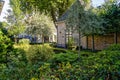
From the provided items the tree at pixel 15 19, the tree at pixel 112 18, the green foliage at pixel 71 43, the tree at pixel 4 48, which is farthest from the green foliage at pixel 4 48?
the tree at pixel 15 19

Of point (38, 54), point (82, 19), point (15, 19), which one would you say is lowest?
point (38, 54)

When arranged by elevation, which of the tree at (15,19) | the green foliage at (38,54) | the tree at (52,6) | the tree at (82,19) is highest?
the tree at (52,6)

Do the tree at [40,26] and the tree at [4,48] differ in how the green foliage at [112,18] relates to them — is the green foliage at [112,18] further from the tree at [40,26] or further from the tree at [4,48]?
the tree at [40,26]

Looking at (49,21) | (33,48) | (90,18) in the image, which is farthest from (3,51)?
(49,21)

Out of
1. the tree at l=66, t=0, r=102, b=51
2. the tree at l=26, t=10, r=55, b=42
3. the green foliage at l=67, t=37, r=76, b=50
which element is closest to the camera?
the tree at l=66, t=0, r=102, b=51

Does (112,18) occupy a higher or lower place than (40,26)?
lower

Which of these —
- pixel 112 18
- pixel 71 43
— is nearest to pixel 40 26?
pixel 71 43

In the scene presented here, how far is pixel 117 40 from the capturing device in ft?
85.3

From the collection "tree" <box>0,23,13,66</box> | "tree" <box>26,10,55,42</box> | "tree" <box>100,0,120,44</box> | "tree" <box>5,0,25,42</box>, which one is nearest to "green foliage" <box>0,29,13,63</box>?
"tree" <box>0,23,13,66</box>

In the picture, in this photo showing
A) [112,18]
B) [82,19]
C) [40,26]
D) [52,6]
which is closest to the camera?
[82,19]

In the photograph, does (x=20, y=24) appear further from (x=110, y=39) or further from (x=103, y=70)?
(x=103, y=70)

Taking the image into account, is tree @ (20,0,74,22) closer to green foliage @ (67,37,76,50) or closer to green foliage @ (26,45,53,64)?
green foliage @ (67,37,76,50)

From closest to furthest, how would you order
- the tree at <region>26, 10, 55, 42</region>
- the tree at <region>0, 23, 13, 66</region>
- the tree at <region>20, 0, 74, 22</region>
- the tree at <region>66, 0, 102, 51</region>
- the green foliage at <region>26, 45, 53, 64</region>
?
the tree at <region>0, 23, 13, 66</region>, the green foliage at <region>26, 45, 53, 64</region>, the tree at <region>66, 0, 102, 51</region>, the tree at <region>26, 10, 55, 42</region>, the tree at <region>20, 0, 74, 22</region>

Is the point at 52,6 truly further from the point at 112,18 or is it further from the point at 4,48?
the point at 4,48
